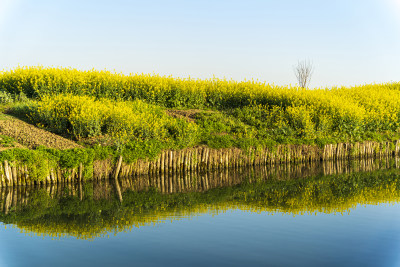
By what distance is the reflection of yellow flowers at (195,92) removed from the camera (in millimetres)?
24344

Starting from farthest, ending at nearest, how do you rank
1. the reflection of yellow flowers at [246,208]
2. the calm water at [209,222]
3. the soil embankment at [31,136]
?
1. the soil embankment at [31,136]
2. the reflection of yellow flowers at [246,208]
3. the calm water at [209,222]

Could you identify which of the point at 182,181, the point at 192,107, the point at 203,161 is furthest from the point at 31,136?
the point at 192,107

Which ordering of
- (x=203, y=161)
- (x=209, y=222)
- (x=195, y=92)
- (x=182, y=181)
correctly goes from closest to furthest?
(x=209, y=222) < (x=182, y=181) < (x=203, y=161) < (x=195, y=92)

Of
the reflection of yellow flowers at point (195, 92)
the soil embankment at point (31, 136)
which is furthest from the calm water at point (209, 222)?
the reflection of yellow flowers at point (195, 92)

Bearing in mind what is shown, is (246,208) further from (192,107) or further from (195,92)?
(195,92)

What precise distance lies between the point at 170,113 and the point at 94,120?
5528mm

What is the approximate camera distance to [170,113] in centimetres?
2350

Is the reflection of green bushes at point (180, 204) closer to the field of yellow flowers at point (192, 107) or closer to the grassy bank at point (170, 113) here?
the grassy bank at point (170, 113)

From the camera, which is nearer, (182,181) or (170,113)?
(182,181)

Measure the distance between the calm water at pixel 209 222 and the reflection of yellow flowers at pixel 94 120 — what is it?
3231 mm

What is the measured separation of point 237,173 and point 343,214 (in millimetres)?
7447

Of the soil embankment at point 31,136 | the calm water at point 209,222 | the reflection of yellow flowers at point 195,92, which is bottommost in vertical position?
the calm water at point 209,222

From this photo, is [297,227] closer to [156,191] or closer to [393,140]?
[156,191]

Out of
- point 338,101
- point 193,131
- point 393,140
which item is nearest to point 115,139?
point 193,131
